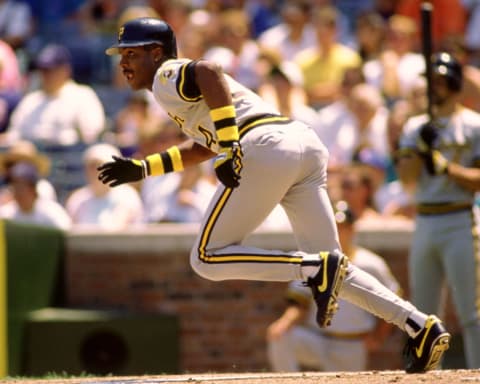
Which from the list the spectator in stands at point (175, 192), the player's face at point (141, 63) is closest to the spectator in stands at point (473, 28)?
the spectator in stands at point (175, 192)

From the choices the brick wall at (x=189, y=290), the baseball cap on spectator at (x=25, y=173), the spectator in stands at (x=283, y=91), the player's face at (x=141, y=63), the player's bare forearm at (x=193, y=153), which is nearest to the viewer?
the player's face at (x=141, y=63)

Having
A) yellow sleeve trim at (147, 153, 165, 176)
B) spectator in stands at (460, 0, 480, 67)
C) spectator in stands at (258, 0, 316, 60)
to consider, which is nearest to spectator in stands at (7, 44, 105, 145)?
spectator in stands at (258, 0, 316, 60)

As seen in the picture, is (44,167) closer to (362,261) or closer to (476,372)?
(362,261)

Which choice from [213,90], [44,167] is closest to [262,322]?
[44,167]

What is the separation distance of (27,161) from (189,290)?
1.96 metres

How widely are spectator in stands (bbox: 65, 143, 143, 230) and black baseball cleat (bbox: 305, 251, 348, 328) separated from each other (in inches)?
216

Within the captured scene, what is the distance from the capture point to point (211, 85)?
6125 millimetres

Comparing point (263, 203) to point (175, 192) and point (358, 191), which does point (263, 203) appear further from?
point (175, 192)

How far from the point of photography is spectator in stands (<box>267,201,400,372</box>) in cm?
1003

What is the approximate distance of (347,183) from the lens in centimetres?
1073

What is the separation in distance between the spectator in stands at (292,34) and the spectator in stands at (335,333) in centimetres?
425

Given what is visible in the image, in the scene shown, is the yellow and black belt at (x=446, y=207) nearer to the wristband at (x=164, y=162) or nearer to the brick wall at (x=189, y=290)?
the brick wall at (x=189, y=290)

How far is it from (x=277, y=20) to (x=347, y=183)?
197 inches

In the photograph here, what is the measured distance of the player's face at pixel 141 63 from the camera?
6527 millimetres
